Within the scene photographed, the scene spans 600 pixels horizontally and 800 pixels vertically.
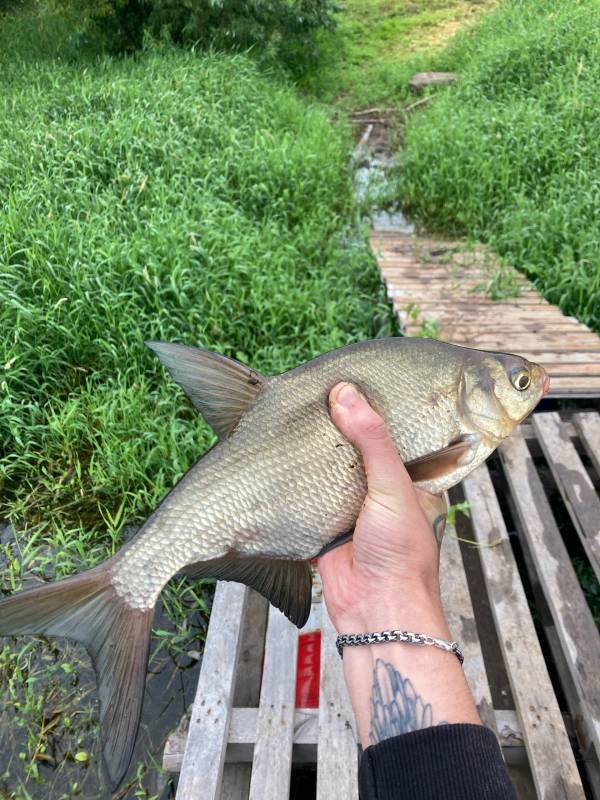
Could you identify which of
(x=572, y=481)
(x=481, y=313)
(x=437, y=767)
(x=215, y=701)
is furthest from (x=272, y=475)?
(x=481, y=313)

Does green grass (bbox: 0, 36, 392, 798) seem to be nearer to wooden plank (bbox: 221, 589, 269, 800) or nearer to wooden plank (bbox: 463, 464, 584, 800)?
wooden plank (bbox: 221, 589, 269, 800)

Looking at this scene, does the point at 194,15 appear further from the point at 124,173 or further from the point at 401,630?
A: the point at 401,630

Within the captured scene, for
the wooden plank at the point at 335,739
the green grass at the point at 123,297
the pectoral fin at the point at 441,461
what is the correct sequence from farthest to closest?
the green grass at the point at 123,297 < the wooden plank at the point at 335,739 < the pectoral fin at the point at 441,461

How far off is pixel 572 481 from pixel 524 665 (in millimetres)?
1020

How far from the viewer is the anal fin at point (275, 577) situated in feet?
5.21

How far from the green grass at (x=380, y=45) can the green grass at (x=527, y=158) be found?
5.02ft

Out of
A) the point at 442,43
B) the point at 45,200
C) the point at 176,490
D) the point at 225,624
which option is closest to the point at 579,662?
the point at 225,624

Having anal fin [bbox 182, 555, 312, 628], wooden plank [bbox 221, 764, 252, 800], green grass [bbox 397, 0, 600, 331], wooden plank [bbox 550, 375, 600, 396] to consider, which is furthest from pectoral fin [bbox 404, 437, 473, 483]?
green grass [bbox 397, 0, 600, 331]

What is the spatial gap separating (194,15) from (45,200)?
5680mm

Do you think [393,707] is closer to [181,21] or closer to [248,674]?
[248,674]

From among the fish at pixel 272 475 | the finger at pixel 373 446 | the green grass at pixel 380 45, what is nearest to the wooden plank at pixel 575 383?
the fish at pixel 272 475

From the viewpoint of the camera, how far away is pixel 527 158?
5.83 meters

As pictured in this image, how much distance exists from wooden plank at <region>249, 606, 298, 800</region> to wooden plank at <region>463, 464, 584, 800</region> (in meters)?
0.79

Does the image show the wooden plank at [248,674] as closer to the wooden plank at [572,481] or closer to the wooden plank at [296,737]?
the wooden plank at [296,737]
